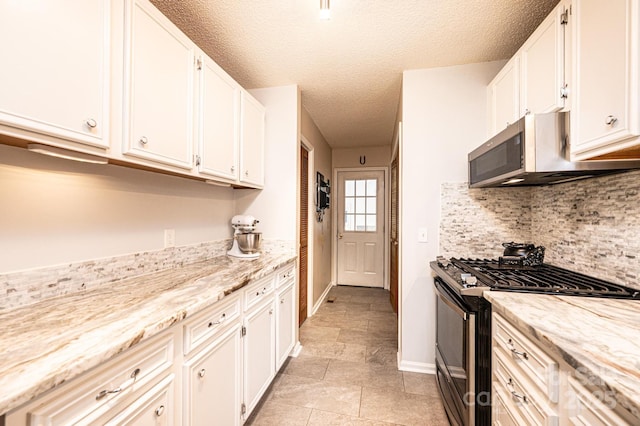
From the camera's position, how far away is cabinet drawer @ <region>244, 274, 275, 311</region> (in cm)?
162

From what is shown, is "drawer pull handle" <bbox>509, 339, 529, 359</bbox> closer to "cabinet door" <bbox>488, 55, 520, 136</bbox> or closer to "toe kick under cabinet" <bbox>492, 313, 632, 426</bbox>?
"toe kick under cabinet" <bbox>492, 313, 632, 426</bbox>

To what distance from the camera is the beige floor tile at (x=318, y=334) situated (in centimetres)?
281

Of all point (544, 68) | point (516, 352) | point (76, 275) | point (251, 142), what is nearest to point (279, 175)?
point (251, 142)

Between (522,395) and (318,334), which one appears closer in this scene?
(522,395)

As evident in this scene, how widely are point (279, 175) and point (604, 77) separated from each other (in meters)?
2.13

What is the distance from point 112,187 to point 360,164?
157 inches

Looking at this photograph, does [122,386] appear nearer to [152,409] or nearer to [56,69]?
[152,409]

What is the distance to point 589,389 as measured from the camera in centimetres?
72

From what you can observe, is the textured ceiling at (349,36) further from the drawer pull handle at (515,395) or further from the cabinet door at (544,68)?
the drawer pull handle at (515,395)

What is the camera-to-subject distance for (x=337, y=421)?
1693 millimetres

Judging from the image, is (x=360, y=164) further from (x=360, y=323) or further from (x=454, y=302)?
(x=454, y=302)

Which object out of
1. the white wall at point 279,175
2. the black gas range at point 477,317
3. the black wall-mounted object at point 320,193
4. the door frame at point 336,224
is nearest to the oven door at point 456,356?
the black gas range at point 477,317

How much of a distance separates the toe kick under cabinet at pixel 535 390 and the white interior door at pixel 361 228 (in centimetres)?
358

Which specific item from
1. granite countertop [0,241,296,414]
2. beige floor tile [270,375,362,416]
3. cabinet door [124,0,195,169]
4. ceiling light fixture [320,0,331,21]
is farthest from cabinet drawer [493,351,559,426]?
ceiling light fixture [320,0,331,21]
